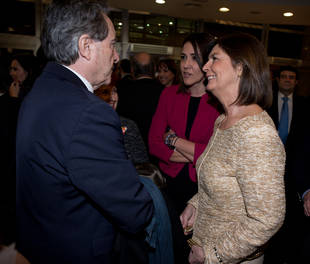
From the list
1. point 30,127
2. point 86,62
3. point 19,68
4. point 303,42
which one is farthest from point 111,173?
point 303,42

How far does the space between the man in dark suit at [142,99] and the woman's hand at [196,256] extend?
1454 mm

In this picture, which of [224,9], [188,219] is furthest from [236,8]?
[188,219]

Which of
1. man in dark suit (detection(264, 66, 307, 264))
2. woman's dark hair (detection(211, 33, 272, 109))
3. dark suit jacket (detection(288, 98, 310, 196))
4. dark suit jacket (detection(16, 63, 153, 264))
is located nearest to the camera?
dark suit jacket (detection(16, 63, 153, 264))

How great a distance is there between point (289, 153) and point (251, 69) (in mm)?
2290

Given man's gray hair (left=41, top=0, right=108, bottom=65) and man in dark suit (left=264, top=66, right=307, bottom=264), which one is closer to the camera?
man's gray hair (left=41, top=0, right=108, bottom=65)

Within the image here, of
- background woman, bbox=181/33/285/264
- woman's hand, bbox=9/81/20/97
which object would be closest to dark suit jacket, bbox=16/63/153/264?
background woman, bbox=181/33/285/264

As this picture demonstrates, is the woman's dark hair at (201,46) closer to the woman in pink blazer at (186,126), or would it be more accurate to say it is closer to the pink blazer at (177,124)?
the woman in pink blazer at (186,126)

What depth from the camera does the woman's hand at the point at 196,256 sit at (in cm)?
119

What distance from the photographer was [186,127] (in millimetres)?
1820

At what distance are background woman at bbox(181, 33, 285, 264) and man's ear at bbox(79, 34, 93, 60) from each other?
0.59m

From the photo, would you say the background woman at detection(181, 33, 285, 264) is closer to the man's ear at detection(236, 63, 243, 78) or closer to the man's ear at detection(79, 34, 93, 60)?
the man's ear at detection(236, 63, 243, 78)

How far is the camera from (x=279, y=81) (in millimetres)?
4094

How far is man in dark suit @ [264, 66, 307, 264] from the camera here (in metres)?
2.47

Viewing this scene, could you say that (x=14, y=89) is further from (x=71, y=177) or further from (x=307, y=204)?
(x=307, y=204)
